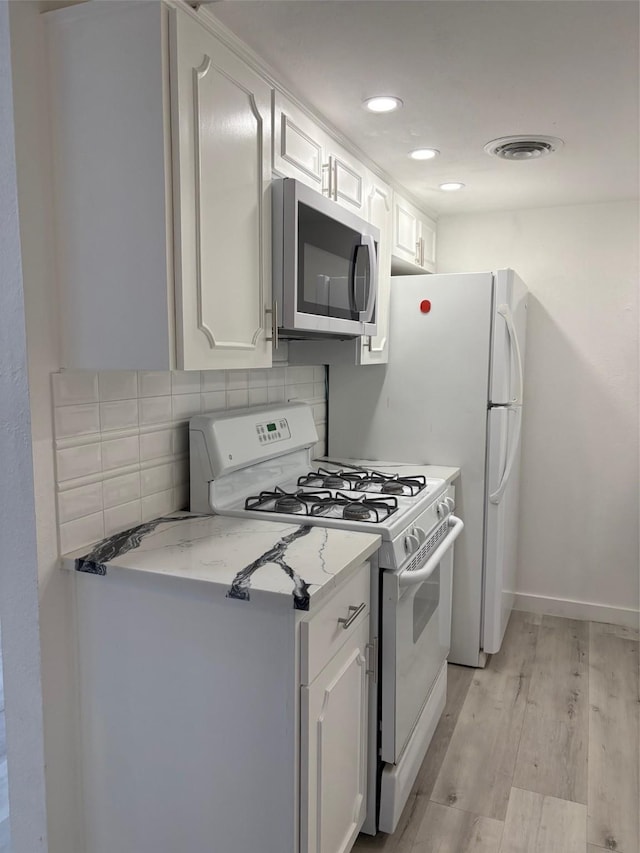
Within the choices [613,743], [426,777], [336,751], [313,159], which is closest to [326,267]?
[313,159]

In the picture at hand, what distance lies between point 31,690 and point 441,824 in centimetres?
132

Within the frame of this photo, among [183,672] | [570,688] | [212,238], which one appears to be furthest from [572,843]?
[212,238]

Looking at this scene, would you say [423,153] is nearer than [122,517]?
No

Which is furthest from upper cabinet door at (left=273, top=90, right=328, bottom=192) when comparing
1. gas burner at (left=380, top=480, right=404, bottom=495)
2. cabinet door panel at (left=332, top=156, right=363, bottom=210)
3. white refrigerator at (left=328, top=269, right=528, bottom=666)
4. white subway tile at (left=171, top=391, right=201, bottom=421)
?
gas burner at (left=380, top=480, right=404, bottom=495)

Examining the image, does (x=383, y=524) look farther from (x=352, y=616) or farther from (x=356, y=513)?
(x=352, y=616)

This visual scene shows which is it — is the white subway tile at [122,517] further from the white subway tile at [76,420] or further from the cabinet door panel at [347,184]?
the cabinet door panel at [347,184]

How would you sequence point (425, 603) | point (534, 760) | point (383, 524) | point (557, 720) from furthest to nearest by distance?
point (557, 720), point (534, 760), point (425, 603), point (383, 524)

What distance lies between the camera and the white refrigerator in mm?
2834

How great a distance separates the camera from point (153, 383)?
1.91 m

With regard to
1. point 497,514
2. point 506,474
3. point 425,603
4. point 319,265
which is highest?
point 319,265

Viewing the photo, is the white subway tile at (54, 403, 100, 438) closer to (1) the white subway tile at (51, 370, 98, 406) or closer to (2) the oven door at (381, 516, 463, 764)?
(1) the white subway tile at (51, 370, 98, 406)

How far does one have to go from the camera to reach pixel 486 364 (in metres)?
2.83

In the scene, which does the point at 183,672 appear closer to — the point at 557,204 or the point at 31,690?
the point at 31,690

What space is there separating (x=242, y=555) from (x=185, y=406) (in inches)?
25.8
